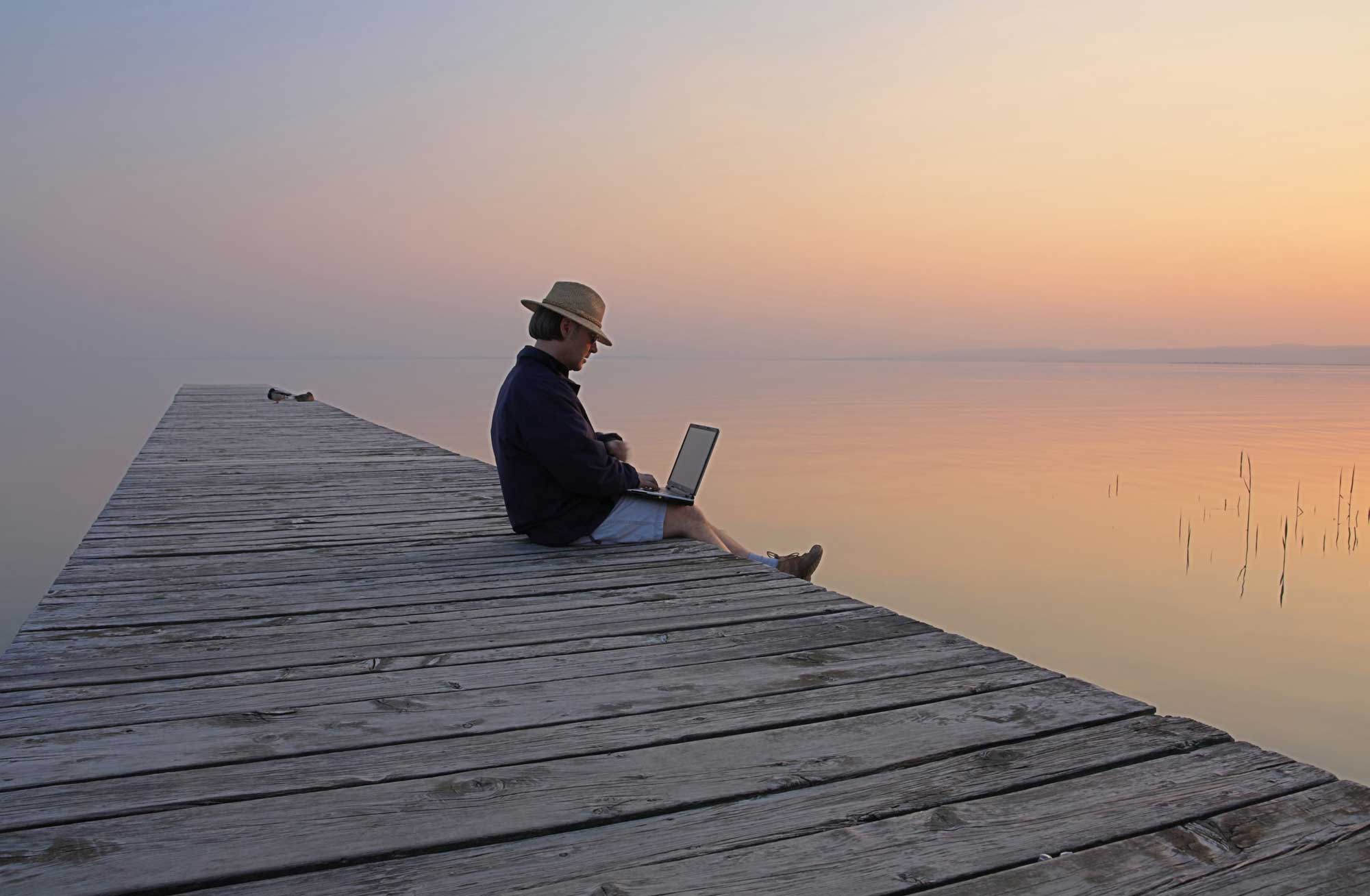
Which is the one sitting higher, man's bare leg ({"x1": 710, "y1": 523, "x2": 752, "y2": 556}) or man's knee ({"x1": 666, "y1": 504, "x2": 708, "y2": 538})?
man's knee ({"x1": 666, "y1": 504, "x2": 708, "y2": 538})

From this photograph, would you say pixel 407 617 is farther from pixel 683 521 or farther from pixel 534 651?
pixel 683 521

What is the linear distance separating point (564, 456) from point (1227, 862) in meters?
3.12

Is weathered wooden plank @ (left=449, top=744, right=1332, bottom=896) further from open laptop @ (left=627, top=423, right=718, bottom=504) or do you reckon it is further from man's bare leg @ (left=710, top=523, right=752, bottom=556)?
man's bare leg @ (left=710, top=523, right=752, bottom=556)

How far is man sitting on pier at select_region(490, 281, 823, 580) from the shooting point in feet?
14.5

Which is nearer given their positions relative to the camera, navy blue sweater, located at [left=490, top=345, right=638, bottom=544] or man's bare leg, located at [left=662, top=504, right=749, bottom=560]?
navy blue sweater, located at [left=490, top=345, right=638, bottom=544]

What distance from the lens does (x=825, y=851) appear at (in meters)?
1.83

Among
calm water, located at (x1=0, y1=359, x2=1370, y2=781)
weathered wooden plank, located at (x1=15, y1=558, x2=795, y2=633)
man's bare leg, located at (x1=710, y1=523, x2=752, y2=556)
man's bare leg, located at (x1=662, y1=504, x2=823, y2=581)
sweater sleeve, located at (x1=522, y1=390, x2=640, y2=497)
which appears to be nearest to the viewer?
weathered wooden plank, located at (x1=15, y1=558, x2=795, y2=633)

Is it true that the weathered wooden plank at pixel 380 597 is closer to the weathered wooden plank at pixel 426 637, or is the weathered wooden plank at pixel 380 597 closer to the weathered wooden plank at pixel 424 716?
the weathered wooden plank at pixel 426 637

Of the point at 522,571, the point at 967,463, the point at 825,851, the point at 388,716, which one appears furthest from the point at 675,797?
the point at 967,463

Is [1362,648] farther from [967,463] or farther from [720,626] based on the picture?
[967,463]

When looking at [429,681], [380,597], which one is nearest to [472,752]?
[429,681]

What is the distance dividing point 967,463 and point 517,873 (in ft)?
56.8

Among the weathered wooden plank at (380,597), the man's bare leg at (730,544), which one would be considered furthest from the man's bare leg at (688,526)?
the weathered wooden plank at (380,597)

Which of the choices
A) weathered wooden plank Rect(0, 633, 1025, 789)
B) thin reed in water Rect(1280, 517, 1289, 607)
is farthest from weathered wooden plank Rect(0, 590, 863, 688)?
thin reed in water Rect(1280, 517, 1289, 607)
